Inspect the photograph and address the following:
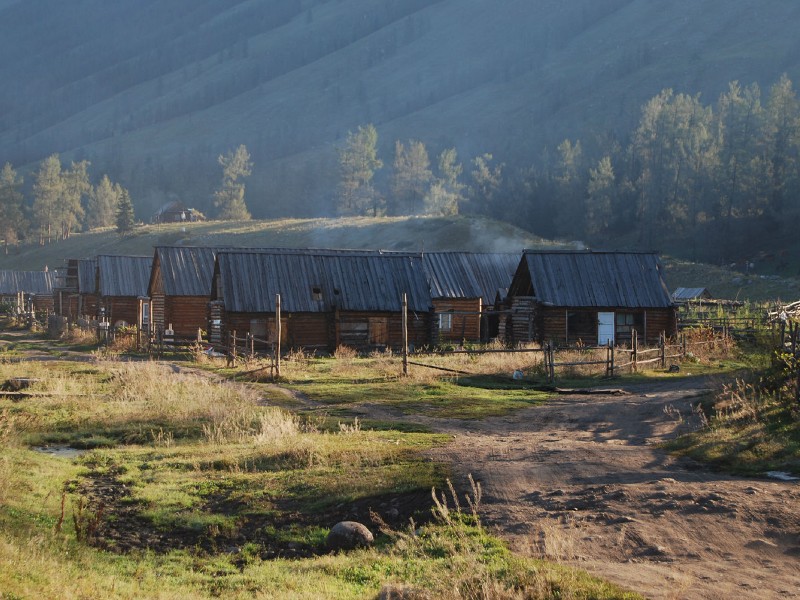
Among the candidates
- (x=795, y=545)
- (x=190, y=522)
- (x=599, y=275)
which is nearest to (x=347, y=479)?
(x=190, y=522)

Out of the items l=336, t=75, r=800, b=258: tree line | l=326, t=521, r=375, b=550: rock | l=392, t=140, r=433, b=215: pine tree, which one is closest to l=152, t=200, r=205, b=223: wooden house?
l=392, t=140, r=433, b=215: pine tree

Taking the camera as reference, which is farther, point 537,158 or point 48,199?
point 537,158

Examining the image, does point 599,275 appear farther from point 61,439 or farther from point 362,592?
point 362,592

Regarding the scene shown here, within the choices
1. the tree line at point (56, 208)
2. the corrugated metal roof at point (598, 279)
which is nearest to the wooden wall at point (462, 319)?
the corrugated metal roof at point (598, 279)

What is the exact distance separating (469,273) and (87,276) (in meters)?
29.3

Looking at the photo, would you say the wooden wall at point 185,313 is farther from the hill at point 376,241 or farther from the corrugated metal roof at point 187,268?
the hill at point 376,241

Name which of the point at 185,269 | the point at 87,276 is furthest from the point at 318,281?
the point at 87,276

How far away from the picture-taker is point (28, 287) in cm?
8719

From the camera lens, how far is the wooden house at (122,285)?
5566 centimetres

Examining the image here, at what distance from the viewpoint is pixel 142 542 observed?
39.4ft

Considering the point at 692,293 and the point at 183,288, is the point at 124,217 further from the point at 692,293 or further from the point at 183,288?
the point at 692,293

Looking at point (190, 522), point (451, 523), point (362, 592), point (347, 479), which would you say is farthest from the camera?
point (347, 479)

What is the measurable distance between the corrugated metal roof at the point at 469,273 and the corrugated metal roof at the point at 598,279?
624cm

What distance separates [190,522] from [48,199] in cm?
13276
